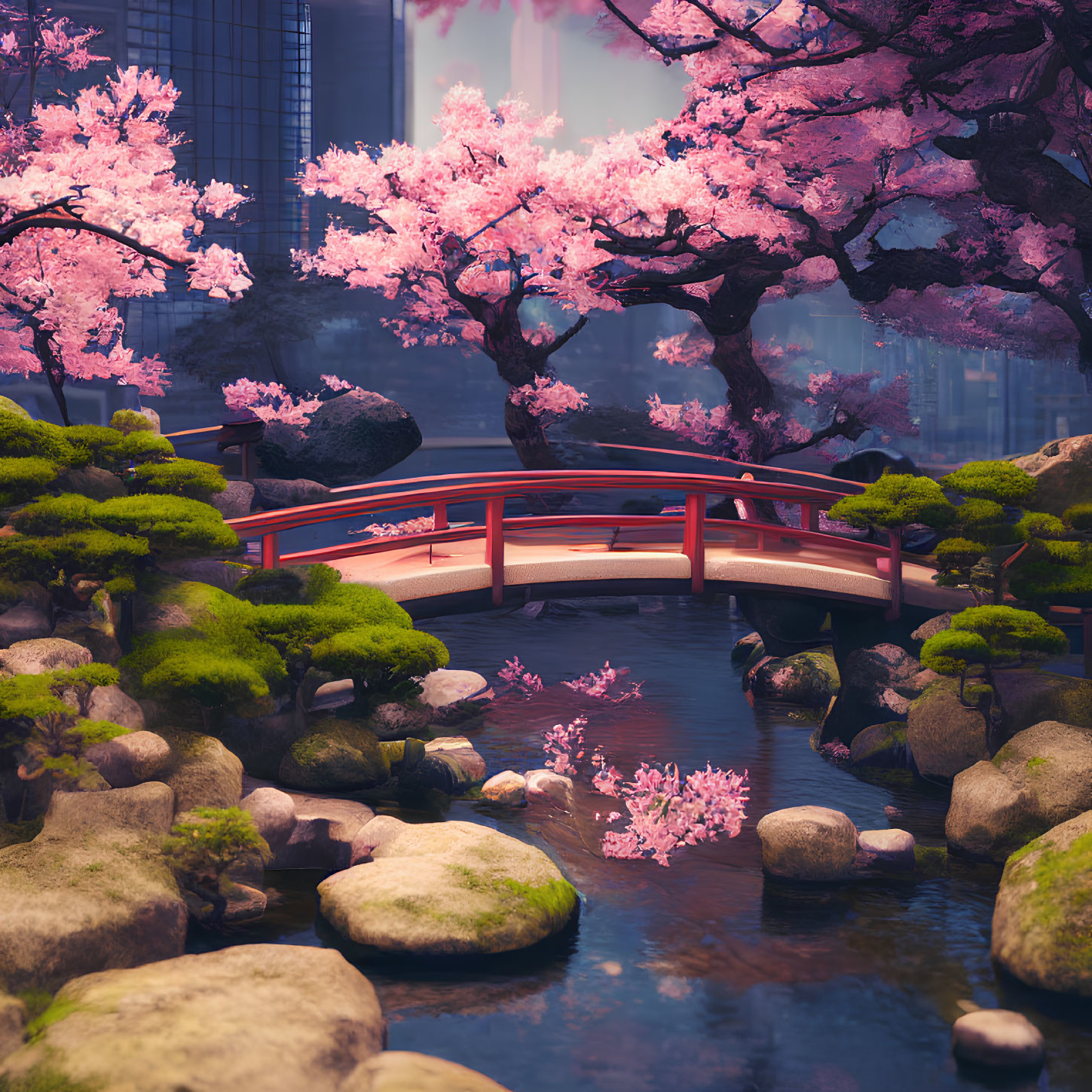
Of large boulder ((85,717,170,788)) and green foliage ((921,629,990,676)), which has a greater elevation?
green foliage ((921,629,990,676))

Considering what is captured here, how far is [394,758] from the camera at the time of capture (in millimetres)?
10266

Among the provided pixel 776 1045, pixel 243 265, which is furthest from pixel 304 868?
pixel 243 265

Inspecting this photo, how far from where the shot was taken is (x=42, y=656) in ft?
25.5

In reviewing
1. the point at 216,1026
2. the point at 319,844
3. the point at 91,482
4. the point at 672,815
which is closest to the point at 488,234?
the point at 91,482

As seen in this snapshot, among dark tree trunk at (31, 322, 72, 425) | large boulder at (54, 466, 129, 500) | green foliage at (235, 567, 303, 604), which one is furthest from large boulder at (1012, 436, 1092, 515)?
dark tree trunk at (31, 322, 72, 425)

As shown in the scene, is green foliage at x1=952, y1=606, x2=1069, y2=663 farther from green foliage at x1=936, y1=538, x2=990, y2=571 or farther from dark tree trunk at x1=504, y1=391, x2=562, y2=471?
dark tree trunk at x1=504, y1=391, x2=562, y2=471

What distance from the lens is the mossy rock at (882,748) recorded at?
11281 mm

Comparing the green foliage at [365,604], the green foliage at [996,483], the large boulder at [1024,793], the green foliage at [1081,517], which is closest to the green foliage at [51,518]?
the green foliage at [365,604]

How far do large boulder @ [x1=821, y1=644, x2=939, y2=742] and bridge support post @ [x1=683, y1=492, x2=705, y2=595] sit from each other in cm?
211

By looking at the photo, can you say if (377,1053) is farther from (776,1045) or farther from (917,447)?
(917,447)

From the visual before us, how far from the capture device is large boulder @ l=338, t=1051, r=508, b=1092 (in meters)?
5.61

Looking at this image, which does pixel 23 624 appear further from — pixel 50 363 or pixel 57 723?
pixel 50 363

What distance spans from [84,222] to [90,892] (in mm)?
7337

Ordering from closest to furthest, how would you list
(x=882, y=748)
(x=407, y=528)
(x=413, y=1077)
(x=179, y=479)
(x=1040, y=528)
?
(x=413, y=1077) → (x=179, y=479) → (x=1040, y=528) → (x=882, y=748) → (x=407, y=528)
